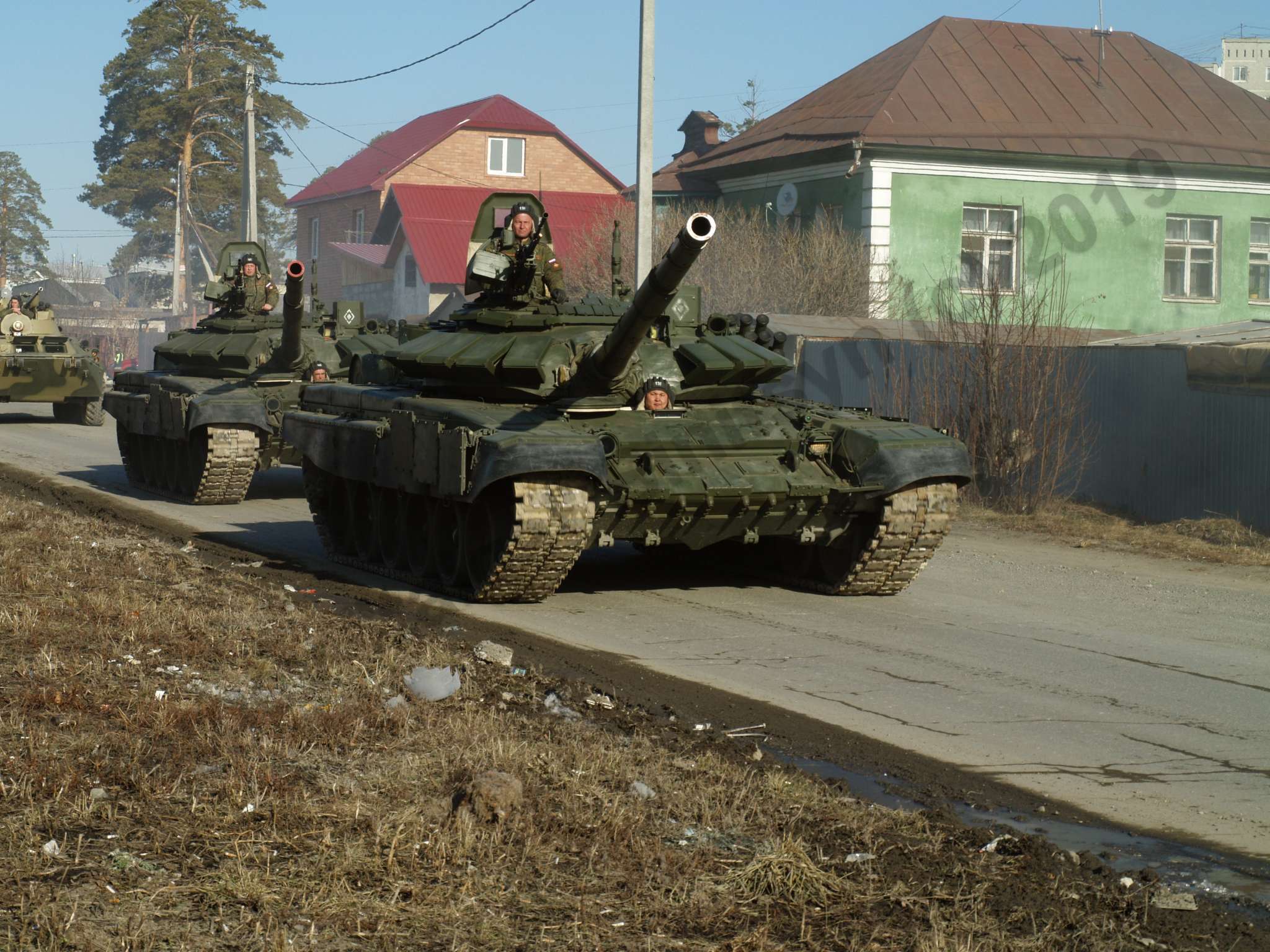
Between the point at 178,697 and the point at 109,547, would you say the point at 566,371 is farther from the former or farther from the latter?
the point at 178,697

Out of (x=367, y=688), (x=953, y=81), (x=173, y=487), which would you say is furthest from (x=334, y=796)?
(x=953, y=81)

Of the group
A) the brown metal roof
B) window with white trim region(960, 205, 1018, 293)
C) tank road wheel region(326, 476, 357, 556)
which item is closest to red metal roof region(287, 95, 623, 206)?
the brown metal roof

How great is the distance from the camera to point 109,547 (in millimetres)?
12586

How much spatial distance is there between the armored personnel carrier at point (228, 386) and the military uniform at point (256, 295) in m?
0.07

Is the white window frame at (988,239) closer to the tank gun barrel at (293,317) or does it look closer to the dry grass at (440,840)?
the tank gun barrel at (293,317)

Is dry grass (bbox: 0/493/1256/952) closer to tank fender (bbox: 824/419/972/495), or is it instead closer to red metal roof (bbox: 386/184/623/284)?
tank fender (bbox: 824/419/972/495)

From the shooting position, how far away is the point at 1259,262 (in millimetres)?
31172

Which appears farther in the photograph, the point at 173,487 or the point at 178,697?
the point at 173,487

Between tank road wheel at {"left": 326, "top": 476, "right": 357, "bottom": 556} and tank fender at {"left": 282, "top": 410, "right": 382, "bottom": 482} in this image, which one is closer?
tank fender at {"left": 282, "top": 410, "right": 382, "bottom": 482}

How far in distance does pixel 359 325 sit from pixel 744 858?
14.9 m

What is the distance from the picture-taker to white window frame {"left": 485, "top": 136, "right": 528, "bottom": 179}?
58.2m

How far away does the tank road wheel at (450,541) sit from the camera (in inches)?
446

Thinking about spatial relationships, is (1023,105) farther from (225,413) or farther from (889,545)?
(889,545)

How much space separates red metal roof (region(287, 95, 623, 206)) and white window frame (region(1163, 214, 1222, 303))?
102 feet
